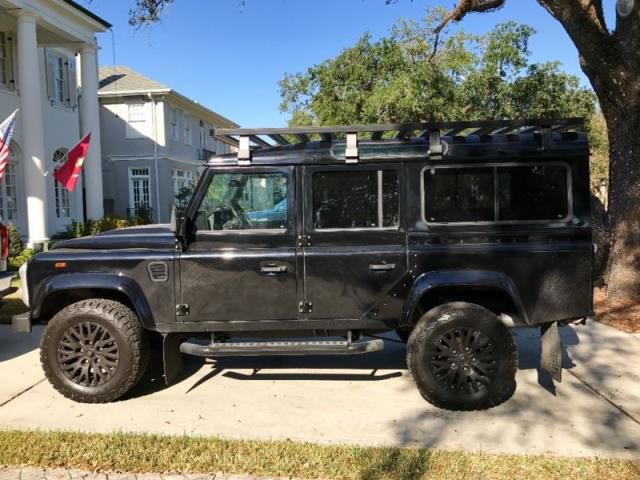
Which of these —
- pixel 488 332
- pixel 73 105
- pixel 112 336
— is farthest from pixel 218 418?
pixel 73 105

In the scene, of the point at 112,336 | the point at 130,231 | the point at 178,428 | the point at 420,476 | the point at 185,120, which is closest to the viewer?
the point at 420,476

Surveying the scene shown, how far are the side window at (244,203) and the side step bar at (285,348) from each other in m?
0.98

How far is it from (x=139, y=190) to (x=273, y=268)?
2291 cm

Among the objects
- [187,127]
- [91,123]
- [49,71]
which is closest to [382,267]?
[91,123]

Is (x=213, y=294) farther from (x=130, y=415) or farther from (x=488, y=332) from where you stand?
(x=488, y=332)

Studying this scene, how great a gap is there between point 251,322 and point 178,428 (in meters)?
0.99

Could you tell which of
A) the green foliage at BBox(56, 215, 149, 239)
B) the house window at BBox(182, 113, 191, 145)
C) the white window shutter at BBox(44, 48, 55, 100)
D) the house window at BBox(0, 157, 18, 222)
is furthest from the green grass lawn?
the house window at BBox(182, 113, 191, 145)

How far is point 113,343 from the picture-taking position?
187 inches

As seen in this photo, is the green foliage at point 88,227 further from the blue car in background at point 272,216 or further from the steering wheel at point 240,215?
the blue car in background at point 272,216

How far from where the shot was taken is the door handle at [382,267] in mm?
4664

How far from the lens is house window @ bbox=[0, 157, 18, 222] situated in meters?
15.9

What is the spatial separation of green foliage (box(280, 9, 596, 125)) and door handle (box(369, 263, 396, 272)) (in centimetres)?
1630

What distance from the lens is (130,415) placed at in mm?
4559

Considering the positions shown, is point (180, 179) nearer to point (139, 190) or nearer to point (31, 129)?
point (139, 190)
